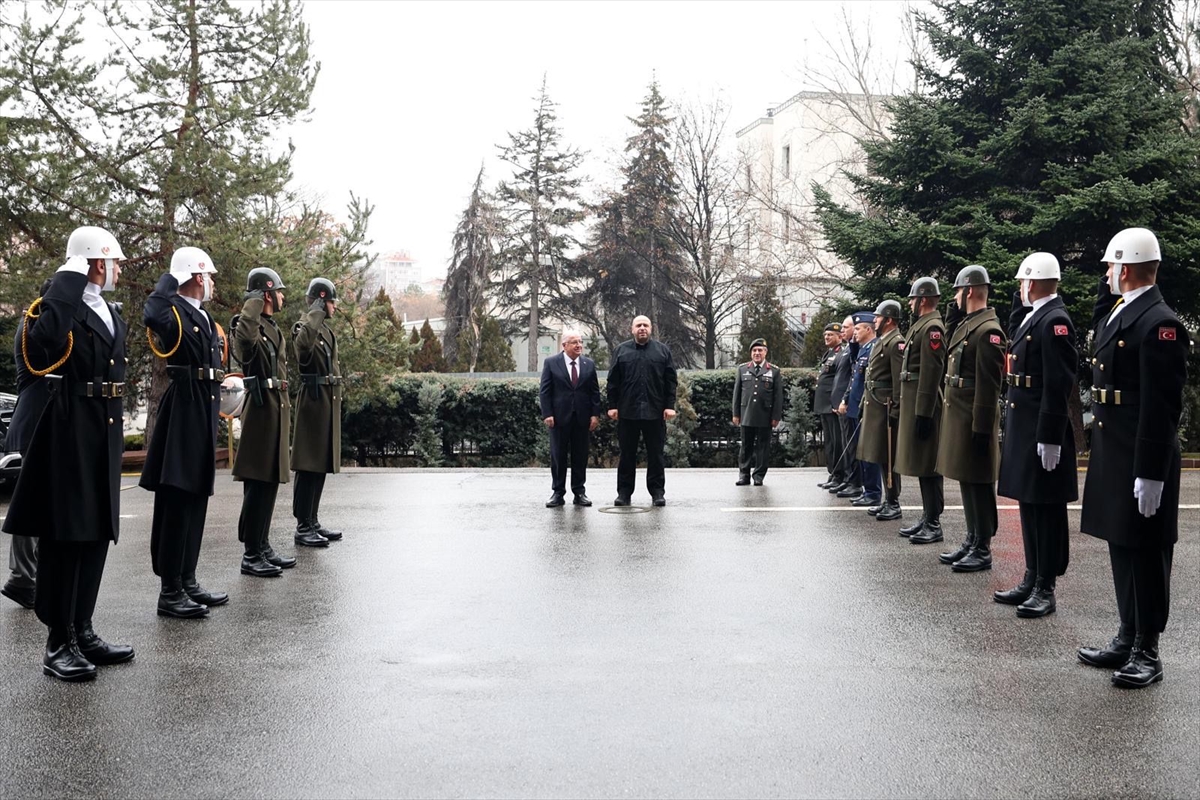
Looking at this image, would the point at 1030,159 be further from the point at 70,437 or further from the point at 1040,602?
the point at 70,437

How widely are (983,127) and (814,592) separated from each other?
1341 centimetres

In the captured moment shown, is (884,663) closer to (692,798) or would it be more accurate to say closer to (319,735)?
(692,798)

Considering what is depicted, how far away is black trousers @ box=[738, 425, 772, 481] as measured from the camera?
47.0 feet

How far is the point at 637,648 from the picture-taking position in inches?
233

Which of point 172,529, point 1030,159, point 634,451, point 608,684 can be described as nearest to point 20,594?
point 172,529

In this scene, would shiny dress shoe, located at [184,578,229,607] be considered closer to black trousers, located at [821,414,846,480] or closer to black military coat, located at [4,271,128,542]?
black military coat, located at [4,271,128,542]

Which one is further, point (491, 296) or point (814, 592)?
point (491, 296)

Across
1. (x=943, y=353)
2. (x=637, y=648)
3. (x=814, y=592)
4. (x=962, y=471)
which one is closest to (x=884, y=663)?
(x=637, y=648)

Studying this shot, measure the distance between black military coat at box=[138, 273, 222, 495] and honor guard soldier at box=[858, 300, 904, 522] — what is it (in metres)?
6.33

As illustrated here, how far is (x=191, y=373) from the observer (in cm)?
651

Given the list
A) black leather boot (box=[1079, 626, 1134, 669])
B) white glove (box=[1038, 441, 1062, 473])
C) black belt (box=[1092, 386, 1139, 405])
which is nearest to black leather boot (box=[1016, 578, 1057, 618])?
white glove (box=[1038, 441, 1062, 473])

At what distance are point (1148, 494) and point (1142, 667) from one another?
33.9 inches

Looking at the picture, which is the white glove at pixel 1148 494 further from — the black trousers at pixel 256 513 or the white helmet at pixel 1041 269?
the black trousers at pixel 256 513

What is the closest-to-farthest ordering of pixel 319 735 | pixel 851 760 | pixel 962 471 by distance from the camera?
pixel 851 760
pixel 319 735
pixel 962 471
